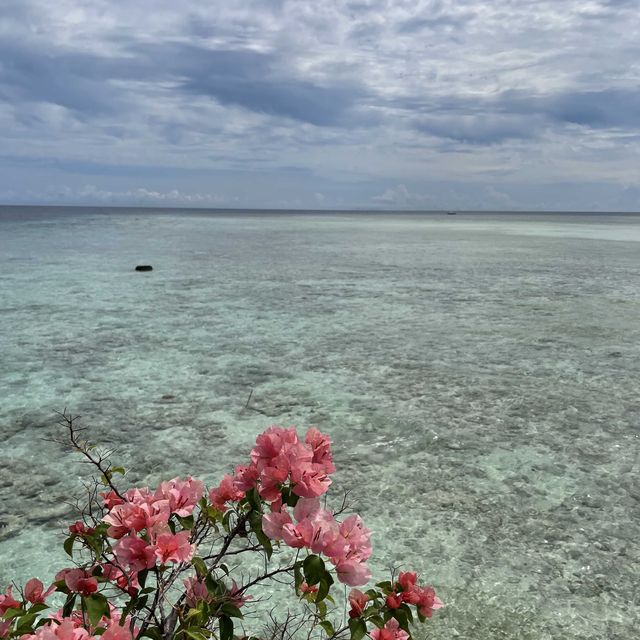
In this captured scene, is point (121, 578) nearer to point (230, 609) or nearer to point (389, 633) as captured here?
point (230, 609)

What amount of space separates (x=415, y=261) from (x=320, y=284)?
21.9 ft

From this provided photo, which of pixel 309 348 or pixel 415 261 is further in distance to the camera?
pixel 415 261

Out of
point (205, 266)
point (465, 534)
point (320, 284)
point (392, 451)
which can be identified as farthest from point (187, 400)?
point (205, 266)

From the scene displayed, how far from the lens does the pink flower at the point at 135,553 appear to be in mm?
1242

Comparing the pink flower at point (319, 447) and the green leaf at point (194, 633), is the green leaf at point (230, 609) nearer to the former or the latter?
the green leaf at point (194, 633)

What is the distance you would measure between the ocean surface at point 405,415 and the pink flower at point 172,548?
1.55m

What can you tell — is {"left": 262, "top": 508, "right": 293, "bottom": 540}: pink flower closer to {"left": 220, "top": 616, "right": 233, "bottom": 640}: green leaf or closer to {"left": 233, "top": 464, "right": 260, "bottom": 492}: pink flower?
{"left": 233, "top": 464, "right": 260, "bottom": 492}: pink flower

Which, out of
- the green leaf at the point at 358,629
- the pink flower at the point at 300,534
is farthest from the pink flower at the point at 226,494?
the green leaf at the point at 358,629

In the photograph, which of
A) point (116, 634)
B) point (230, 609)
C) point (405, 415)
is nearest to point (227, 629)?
point (230, 609)

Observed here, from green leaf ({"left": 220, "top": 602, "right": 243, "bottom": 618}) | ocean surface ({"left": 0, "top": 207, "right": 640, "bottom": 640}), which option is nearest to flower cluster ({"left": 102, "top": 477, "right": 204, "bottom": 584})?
green leaf ({"left": 220, "top": 602, "right": 243, "bottom": 618})

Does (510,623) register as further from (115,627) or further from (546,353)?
(546,353)

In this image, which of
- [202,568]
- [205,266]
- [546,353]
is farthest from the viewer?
[205,266]

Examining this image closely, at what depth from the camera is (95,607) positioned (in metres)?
1.27

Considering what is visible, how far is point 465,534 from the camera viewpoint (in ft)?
10.2
